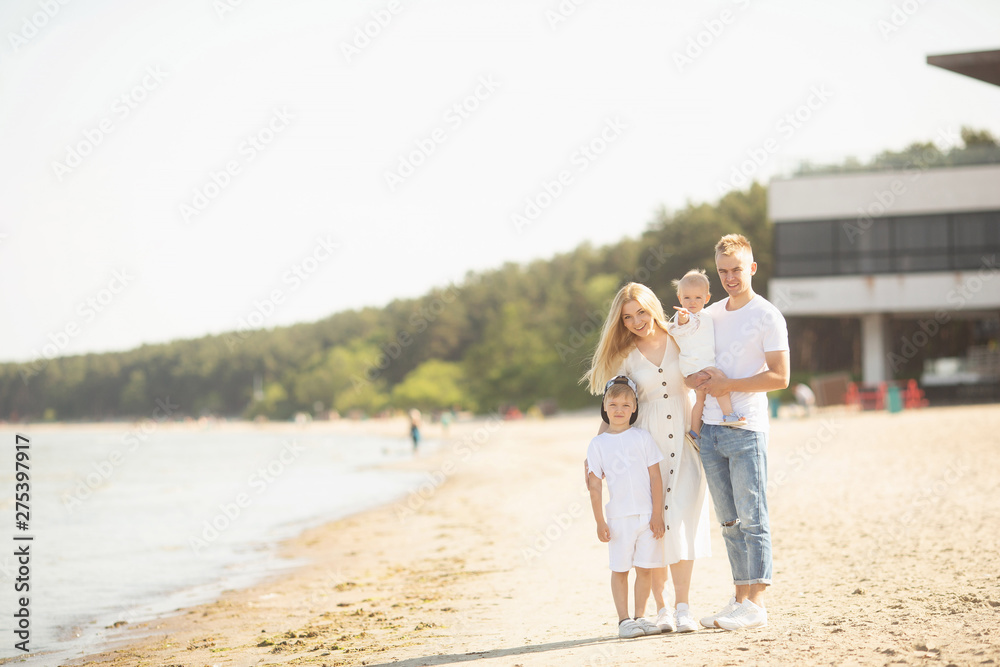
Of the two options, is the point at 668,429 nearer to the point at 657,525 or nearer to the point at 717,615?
the point at 657,525

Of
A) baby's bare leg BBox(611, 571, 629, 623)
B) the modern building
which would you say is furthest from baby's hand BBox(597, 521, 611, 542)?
the modern building

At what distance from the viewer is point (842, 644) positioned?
4.45 metres

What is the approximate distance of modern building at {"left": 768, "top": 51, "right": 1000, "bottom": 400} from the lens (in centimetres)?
3288

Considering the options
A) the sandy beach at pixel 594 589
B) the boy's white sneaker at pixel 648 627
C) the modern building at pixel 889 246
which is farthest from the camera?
the modern building at pixel 889 246

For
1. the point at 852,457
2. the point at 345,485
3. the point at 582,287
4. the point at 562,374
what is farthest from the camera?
the point at 582,287

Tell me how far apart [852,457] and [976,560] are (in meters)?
9.21

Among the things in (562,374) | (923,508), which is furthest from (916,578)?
(562,374)

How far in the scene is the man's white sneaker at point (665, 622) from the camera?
506 cm

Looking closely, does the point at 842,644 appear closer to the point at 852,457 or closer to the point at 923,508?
the point at 923,508

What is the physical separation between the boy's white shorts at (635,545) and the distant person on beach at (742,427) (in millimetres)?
409

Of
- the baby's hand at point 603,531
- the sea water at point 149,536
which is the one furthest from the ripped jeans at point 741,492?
the sea water at point 149,536

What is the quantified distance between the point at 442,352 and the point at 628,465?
9193cm

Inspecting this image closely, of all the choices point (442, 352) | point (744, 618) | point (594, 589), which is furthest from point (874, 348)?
point (442, 352)

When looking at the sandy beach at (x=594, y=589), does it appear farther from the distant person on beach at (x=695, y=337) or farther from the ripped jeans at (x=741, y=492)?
the distant person on beach at (x=695, y=337)
